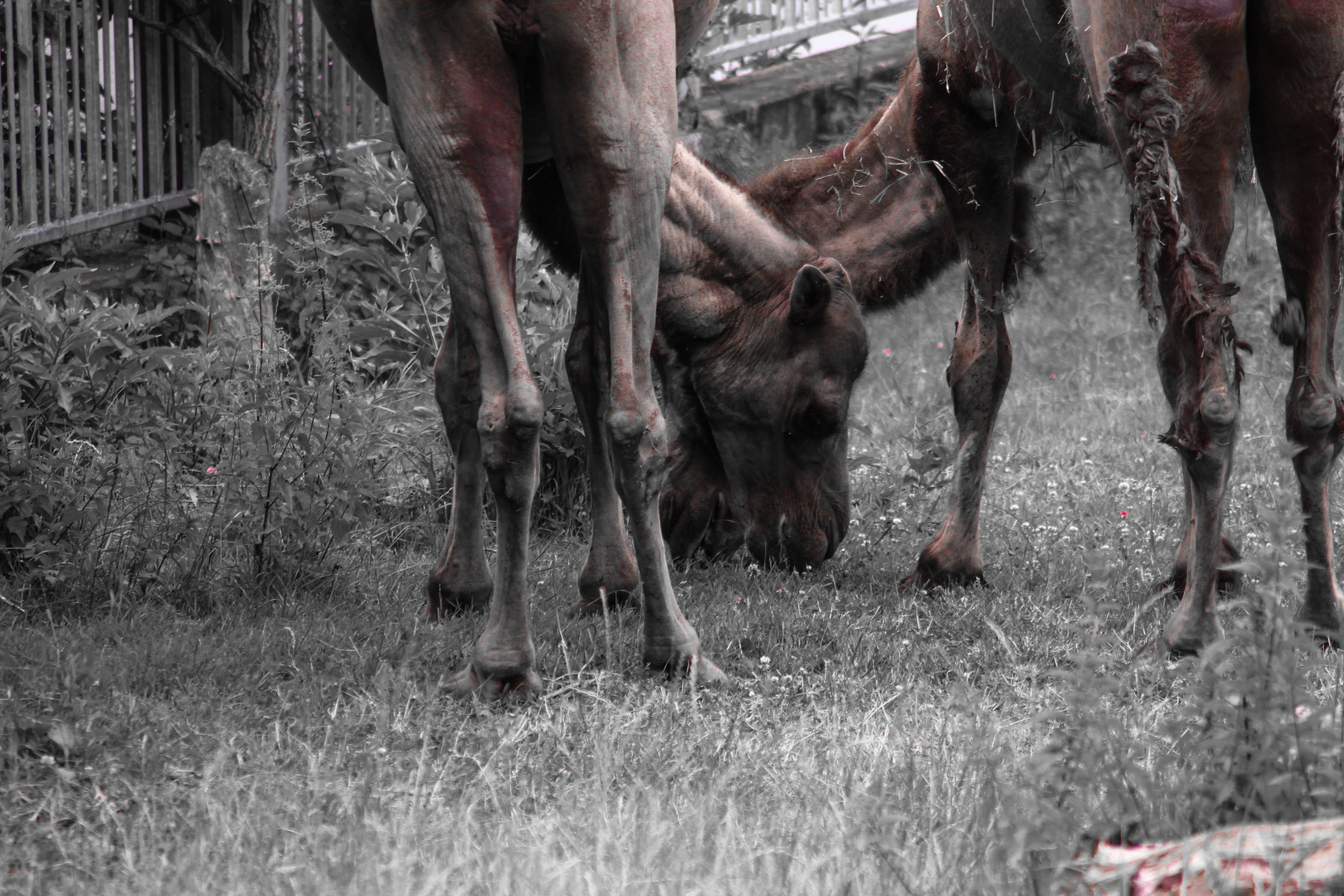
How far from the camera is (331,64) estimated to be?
851 cm

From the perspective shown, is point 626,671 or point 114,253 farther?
point 114,253

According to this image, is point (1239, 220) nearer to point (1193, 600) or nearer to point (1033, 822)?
point (1193, 600)

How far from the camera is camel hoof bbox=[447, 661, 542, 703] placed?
295 centimetres

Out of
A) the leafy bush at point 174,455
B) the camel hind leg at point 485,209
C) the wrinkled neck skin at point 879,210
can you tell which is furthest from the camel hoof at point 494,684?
the wrinkled neck skin at point 879,210

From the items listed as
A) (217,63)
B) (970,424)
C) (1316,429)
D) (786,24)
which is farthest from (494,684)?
(786,24)

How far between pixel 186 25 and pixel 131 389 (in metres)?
3.96

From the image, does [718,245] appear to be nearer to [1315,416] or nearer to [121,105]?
[1315,416]

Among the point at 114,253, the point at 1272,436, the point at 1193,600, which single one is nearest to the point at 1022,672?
the point at 1193,600

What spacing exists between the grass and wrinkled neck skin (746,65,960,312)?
117 cm

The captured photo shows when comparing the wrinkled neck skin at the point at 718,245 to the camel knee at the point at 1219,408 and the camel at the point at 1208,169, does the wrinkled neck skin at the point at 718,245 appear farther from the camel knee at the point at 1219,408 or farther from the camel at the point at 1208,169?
the camel knee at the point at 1219,408

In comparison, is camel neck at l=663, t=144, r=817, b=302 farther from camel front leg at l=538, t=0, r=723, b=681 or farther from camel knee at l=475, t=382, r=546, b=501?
camel knee at l=475, t=382, r=546, b=501

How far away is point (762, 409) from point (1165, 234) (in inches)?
62.8

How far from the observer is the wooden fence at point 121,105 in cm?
689

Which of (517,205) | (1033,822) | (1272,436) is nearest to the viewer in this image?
(1033,822)
